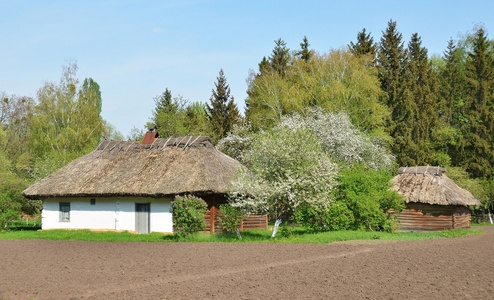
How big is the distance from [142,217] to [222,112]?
32.0 meters

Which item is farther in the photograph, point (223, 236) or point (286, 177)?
point (223, 236)

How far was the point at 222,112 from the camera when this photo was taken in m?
63.6

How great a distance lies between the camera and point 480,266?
693 inches

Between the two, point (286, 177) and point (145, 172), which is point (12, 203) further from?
point (286, 177)

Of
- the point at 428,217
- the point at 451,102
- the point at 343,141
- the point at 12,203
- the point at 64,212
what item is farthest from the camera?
the point at 451,102

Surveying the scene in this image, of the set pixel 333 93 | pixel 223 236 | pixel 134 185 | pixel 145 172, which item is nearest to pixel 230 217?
pixel 223 236

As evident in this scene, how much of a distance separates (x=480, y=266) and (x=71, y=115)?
4652 centimetres

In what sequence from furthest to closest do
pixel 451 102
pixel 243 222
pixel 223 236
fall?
pixel 451 102
pixel 243 222
pixel 223 236

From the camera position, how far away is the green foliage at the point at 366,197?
31391mm

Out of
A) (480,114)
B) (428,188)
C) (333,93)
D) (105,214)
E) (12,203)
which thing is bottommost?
(105,214)

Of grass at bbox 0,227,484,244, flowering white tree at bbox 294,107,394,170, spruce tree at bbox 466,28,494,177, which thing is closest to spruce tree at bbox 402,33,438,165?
spruce tree at bbox 466,28,494,177

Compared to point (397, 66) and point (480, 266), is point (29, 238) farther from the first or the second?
point (397, 66)

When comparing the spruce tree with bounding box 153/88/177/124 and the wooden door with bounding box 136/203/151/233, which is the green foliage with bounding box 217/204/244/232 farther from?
the spruce tree with bounding box 153/88/177/124

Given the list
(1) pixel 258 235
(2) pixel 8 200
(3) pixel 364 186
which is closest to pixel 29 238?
(2) pixel 8 200
